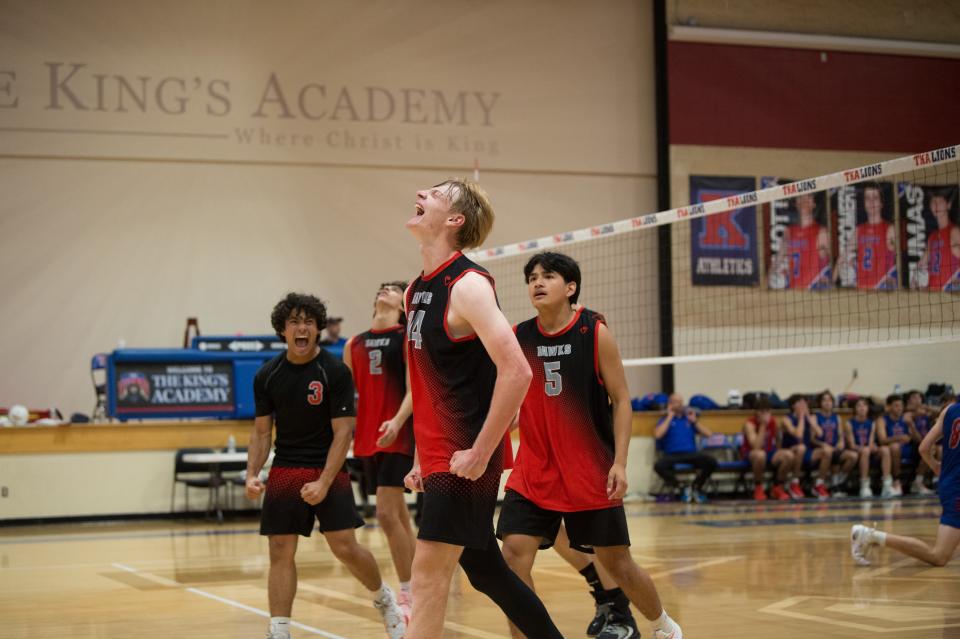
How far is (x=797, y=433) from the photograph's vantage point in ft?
53.9

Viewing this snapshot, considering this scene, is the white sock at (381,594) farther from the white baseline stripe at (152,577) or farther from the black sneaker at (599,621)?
the white baseline stripe at (152,577)

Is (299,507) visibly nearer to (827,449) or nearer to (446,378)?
(446,378)

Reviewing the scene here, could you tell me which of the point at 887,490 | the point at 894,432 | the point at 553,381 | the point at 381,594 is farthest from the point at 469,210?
the point at 894,432

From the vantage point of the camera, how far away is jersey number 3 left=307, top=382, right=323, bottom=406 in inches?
221

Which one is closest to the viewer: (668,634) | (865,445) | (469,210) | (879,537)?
(469,210)

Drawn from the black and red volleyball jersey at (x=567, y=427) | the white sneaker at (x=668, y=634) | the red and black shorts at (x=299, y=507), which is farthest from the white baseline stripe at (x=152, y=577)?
the white sneaker at (x=668, y=634)

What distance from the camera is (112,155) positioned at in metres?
17.2

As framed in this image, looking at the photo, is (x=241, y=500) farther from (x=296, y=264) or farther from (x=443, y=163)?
(x=443, y=163)

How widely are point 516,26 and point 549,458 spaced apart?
Answer: 1513 centimetres

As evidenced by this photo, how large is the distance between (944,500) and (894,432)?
955cm

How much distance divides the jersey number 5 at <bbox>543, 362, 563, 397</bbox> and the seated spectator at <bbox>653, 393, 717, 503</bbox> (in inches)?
424

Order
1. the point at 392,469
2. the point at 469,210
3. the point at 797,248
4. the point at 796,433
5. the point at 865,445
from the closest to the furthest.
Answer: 1. the point at 469,210
2. the point at 392,469
3. the point at 796,433
4. the point at 865,445
5. the point at 797,248

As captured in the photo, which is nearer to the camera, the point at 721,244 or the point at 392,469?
the point at 392,469

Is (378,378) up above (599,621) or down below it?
above
